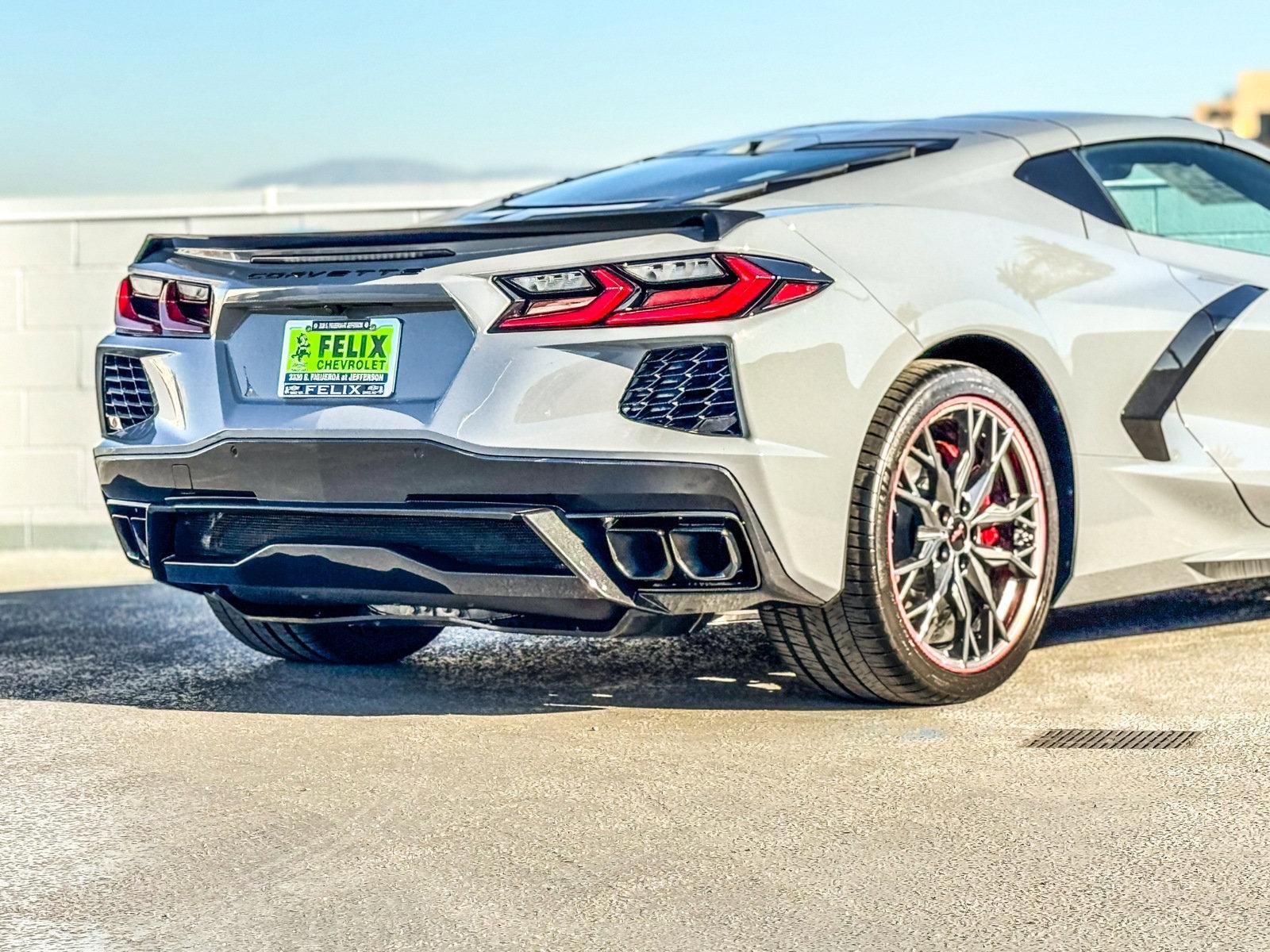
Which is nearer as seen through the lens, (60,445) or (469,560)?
(469,560)

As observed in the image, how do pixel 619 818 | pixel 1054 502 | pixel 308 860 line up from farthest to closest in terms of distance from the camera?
pixel 1054 502 < pixel 619 818 < pixel 308 860

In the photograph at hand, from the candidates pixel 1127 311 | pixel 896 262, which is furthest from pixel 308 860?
pixel 1127 311

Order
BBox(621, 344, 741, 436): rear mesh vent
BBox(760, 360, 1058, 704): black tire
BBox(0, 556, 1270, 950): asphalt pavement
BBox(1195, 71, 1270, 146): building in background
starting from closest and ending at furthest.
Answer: BBox(0, 556, 1270, 950): asphalt pavement, BBox(621, 344, 741, 436): rear mesh vent, BBox(760, 360, 1058, 704): black tire, BBox(1195, 71, 1270, 146): building in background

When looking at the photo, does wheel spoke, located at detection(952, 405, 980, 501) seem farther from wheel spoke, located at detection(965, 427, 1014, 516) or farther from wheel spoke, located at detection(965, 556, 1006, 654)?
wheel spoke, located at detection(965, 556, 1006, 654)

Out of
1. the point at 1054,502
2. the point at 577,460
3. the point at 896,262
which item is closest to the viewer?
the point at 577,460

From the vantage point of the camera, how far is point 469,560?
410cm

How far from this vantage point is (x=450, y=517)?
13.3 ft

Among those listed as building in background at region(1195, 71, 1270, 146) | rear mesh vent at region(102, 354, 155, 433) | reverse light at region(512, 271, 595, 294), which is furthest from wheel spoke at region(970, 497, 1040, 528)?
building in background at region(1195, 71, 1270, 146)

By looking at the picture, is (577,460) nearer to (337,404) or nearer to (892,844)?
(337,404)

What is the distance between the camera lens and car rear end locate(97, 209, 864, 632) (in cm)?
391

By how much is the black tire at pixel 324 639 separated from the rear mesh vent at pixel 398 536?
2.43ft

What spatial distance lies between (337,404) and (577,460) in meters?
0.60

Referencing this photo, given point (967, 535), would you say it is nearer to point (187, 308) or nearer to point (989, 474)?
point (989, 474)

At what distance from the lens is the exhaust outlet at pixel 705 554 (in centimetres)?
396
